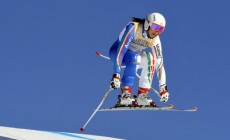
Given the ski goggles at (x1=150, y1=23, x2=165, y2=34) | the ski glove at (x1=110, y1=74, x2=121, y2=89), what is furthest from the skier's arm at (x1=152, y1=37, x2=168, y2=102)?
the ski glove at (x1=110, y1=74, x2=121, y2=89)

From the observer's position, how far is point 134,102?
25.5m

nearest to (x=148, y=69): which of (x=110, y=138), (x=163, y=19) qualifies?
(x=163, y=19)

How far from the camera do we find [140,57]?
2550 cm

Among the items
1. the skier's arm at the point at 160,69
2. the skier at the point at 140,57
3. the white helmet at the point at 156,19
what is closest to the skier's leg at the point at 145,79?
the skier at the point at 140,57

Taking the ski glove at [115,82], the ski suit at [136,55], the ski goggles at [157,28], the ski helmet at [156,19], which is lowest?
the ski glove at [115,82]

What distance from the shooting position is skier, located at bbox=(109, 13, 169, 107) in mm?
24766

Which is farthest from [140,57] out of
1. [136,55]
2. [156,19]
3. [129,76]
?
[156,19]

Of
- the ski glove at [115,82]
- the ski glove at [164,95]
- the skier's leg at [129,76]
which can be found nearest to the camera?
the ski glove at [115,82]

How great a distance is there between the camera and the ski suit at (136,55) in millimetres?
25000

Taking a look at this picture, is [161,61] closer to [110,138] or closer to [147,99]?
[147,99]

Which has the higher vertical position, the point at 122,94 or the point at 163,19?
the point at 163,19

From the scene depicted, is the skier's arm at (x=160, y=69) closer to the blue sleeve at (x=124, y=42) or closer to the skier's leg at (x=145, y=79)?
the skier's leg at (x=145, y=79)

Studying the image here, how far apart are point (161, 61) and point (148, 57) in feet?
1.68

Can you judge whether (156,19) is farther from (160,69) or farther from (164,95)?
(164,95)
